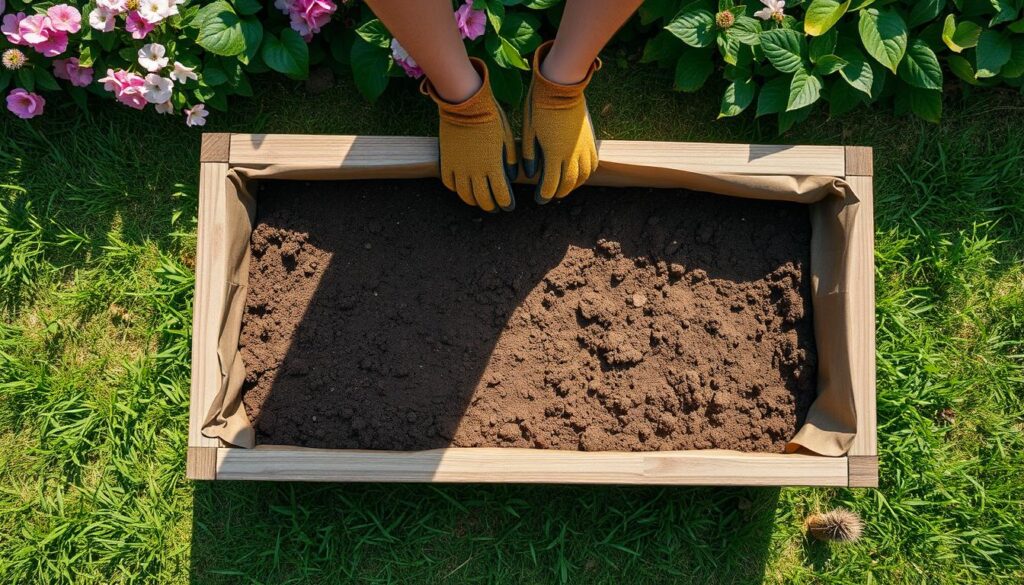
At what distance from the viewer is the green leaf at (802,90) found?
1.94 meters

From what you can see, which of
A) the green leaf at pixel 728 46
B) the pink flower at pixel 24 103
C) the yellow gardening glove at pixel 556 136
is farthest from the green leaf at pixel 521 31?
the pink flower at pixel 24 103

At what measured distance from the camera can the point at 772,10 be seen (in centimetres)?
193

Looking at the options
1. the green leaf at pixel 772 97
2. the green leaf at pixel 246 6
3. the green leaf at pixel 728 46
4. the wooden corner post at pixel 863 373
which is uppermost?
the green leaf at pixel 246 6

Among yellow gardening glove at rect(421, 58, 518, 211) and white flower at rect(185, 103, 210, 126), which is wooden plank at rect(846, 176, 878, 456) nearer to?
yellow gardening glove at rect(421, 58, 518, 211)

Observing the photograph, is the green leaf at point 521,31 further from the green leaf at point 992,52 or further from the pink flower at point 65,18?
the green leaf at point 992,52

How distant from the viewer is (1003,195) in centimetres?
223

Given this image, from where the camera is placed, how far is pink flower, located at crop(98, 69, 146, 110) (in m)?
1.92

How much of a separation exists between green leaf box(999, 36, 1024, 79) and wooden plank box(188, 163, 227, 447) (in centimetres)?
208

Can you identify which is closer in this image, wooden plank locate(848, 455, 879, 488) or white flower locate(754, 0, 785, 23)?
wooden plank locate(848, 455, 879, 488)

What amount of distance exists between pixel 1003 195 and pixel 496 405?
164 centimetres

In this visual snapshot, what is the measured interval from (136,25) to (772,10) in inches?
62.8

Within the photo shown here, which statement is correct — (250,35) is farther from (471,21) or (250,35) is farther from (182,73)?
(471,21)

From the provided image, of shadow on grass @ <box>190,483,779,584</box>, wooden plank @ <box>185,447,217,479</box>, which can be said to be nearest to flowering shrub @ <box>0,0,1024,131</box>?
wooden plank @ <box>185,447,217,479</box>

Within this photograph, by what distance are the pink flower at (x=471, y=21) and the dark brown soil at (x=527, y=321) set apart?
40 cm
